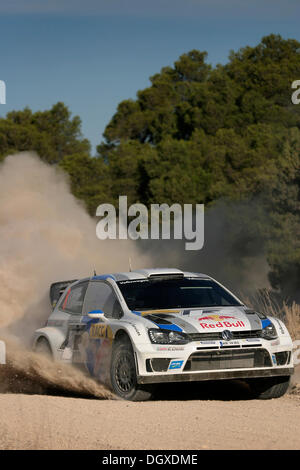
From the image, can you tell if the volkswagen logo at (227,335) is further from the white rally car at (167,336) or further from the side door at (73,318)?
the side door at (73,318)

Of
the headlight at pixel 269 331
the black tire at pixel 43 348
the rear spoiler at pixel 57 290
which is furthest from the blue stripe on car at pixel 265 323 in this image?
the rear spoiler at pixel 57 290

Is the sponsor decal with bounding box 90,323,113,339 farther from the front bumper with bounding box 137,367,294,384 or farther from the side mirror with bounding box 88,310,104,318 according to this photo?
the front bumper with bounding box 137,367,294,384

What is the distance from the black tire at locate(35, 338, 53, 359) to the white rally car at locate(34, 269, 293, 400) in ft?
0.22

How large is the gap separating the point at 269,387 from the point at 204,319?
4.01 feet

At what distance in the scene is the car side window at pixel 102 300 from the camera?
9.52 m

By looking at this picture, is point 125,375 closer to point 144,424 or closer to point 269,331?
point 269,331

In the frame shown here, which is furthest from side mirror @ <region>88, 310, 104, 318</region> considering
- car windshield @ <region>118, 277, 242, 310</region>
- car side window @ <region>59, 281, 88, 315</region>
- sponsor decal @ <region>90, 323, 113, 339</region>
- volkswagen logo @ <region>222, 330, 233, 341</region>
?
volkswagen logo @ <region>222, 330, 233, 341</region>

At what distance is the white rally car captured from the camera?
28.0ft

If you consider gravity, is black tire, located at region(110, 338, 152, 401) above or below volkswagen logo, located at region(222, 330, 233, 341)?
below

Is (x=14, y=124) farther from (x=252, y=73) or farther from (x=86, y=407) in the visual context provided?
(x=86, y=407)

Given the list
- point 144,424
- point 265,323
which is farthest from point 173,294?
point 144,424

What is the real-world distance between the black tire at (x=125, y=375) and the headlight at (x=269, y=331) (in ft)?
4.60

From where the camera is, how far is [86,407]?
7746 millimetres
